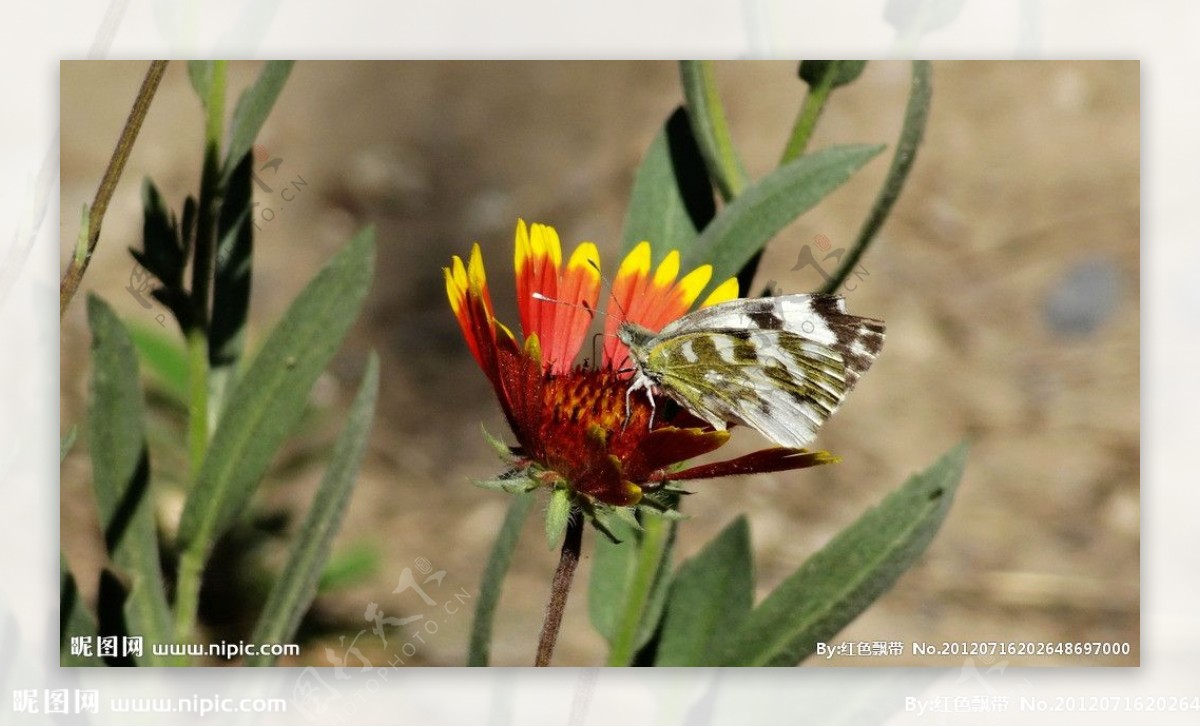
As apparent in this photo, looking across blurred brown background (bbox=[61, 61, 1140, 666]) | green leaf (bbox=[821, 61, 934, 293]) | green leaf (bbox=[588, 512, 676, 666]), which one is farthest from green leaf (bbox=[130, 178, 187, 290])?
green leaf (bbox=[821, 61, 934, 293])

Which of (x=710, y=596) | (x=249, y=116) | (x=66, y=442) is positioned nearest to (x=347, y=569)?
(x=66, y=442)

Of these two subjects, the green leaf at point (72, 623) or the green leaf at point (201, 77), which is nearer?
the green leaf at point (201, 77)

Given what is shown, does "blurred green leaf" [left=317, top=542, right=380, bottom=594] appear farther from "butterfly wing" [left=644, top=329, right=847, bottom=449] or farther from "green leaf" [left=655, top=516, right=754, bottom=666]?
"butterfly wing" [left=644, top=329, right=847, bottom=449]

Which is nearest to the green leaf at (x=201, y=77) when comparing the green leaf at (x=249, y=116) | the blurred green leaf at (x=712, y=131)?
the green leaf at (x=249, y=116)

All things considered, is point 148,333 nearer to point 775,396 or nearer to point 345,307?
point 345,307

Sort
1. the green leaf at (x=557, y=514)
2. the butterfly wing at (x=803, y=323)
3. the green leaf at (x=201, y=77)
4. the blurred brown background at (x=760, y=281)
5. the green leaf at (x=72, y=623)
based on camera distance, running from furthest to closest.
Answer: the blurred brown background at (x=760, y=281)
the green leaf at (x=72, y=623)
the green leaf at (x=201, y=77)
the butterfly wing at (x=803, y=323)
the green leaf at (x=557, y=514)

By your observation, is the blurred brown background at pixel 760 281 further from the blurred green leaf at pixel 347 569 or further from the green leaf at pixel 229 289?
the green leaf at pixel 229 289
